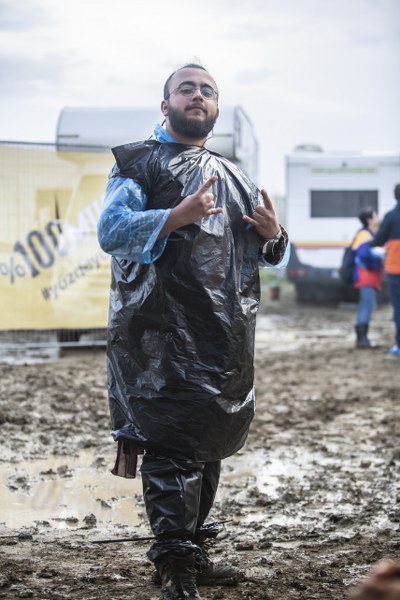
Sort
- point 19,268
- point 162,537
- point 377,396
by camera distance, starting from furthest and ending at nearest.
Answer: point 19,268
point 377,396
point 162,537

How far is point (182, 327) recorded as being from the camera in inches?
141

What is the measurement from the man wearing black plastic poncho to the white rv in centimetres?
1520

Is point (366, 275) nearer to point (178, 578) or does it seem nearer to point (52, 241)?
point (52, 241)

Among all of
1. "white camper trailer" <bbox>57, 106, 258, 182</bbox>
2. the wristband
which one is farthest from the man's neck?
"white camper trailer" <bbox>57, 106, 258, 182</bbox>

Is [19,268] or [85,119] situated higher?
[85,119]

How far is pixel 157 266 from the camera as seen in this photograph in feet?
11.8

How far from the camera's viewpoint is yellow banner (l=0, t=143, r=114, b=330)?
10648mm

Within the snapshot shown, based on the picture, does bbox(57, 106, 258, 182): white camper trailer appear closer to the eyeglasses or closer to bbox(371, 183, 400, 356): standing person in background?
bbox(371, 183, 400, 356): standing person in background

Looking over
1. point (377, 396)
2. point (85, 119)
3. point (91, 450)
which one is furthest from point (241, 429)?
point (85, 119)

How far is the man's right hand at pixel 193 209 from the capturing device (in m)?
3.40

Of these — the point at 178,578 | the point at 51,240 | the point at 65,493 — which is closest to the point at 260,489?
the point at 65,493

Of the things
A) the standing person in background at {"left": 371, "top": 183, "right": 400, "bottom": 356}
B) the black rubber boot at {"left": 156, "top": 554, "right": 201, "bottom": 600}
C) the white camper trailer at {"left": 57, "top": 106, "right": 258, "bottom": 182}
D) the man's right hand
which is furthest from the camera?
the white camper trailer at {"left": 57, "top": 106, "right": 258, "bottom": 182}

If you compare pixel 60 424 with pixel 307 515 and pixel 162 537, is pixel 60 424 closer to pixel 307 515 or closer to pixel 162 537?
pixel 307 515

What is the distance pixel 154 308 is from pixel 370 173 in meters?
16.0
